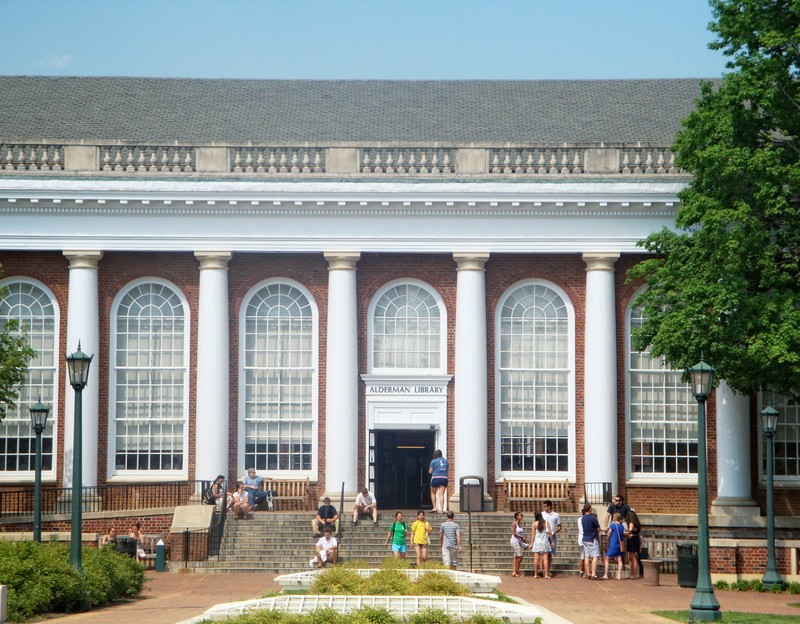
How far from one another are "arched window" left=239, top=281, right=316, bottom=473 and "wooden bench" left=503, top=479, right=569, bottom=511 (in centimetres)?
558

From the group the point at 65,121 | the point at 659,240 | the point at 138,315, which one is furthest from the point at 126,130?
the point at 659,240

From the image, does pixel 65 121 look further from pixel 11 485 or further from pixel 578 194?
pixel 578 194

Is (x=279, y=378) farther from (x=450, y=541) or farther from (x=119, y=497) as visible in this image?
(x=450, y=541)

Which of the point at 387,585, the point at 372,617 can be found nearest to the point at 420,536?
the point at 387,585

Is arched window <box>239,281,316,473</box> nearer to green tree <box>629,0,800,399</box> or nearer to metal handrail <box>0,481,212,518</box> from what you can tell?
metal handrail <box>0,481,212,518</box>

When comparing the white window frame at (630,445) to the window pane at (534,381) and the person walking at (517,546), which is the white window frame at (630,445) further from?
the person walking at (517,546)

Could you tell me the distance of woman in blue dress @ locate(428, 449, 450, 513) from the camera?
3709 centimetres

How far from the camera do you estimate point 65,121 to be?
43656 mm

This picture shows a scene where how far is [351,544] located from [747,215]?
12443 millimetres

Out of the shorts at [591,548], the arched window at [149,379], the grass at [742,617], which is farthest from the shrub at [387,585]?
the arched window at [149,379]

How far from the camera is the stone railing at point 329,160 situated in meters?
38.4

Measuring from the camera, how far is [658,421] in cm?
3897

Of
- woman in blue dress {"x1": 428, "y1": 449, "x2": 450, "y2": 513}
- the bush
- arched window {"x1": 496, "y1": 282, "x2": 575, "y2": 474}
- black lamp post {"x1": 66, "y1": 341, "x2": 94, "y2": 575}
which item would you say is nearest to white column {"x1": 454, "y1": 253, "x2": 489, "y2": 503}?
arched window {"x1": 496, "y1": 282, "x2": 575, "y2": 474}

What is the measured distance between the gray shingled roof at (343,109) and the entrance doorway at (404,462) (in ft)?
28.8
